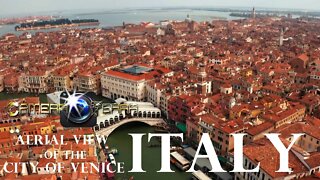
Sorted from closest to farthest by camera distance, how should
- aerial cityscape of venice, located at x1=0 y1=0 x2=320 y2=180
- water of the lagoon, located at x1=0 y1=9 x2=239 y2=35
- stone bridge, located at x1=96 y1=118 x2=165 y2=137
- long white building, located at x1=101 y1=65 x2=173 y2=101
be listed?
aerial cityscape of venice, located at x1=0 y1=0 x2=320 y2=180, stone bridge, located at x1=96 y1=118 x2=165 y2=137, long white building, located at x1=101 y1=65 x2=173 y2=101, water of the lagoon, located at x1=0 y1=9 x2=239 y2=35

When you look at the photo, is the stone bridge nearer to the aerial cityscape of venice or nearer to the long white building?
the aerial cityscape of venice

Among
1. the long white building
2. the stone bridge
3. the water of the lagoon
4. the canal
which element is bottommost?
the canal

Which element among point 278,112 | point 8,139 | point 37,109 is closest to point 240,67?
point 278,112

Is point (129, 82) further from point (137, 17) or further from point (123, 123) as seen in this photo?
point (137, 17)

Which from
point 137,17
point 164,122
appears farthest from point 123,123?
point 137,17

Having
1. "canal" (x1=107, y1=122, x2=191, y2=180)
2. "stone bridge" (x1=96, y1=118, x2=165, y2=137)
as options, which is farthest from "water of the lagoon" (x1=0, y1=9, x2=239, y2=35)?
"canal" (x1=107, y1=122, x2=191, y2=180)

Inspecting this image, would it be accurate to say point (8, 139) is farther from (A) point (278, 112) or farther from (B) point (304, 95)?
(B) point (304, 95)

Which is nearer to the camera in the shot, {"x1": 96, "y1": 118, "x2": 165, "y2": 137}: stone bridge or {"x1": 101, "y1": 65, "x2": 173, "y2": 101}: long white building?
{"x1": 96, "y1": 118, "x2": 165, "y2": 137}: stone bridge

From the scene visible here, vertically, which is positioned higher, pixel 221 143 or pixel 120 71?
pixel 120 71
